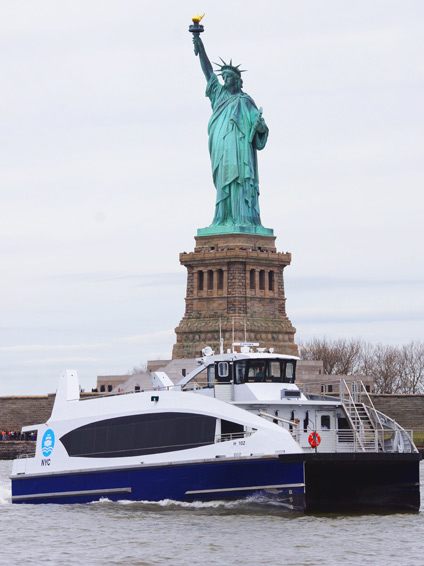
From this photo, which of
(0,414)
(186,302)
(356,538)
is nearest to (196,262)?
(186,302)

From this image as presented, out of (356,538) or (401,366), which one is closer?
(356,538)

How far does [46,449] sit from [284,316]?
53251 mm

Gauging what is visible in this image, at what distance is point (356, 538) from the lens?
42.8 metres

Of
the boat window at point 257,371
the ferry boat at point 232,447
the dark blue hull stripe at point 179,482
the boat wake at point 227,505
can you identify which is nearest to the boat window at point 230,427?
the ferry boat at point 232,447

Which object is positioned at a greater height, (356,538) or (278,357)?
(278,357)

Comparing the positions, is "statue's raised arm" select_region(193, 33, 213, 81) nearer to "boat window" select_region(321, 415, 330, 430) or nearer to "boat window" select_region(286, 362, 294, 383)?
"boat window" select_region(286, 362, 294, 383)

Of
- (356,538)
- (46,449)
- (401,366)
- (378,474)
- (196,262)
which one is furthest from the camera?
(401,366)

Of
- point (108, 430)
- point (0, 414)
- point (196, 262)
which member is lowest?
point (108, 430)

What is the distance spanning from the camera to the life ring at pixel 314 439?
154 feet

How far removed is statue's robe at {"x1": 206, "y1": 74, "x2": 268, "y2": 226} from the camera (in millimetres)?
101812

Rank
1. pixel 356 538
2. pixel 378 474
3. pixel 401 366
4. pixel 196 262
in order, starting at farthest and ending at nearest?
pixel 401 366, pixel 196 262, pixel 378 474, pixel 356 538

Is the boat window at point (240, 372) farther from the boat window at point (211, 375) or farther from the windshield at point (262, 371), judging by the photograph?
the boat window at point (211, 375)

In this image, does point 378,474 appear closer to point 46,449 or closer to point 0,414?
point 46,449

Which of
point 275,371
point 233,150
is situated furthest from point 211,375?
point 233,150
